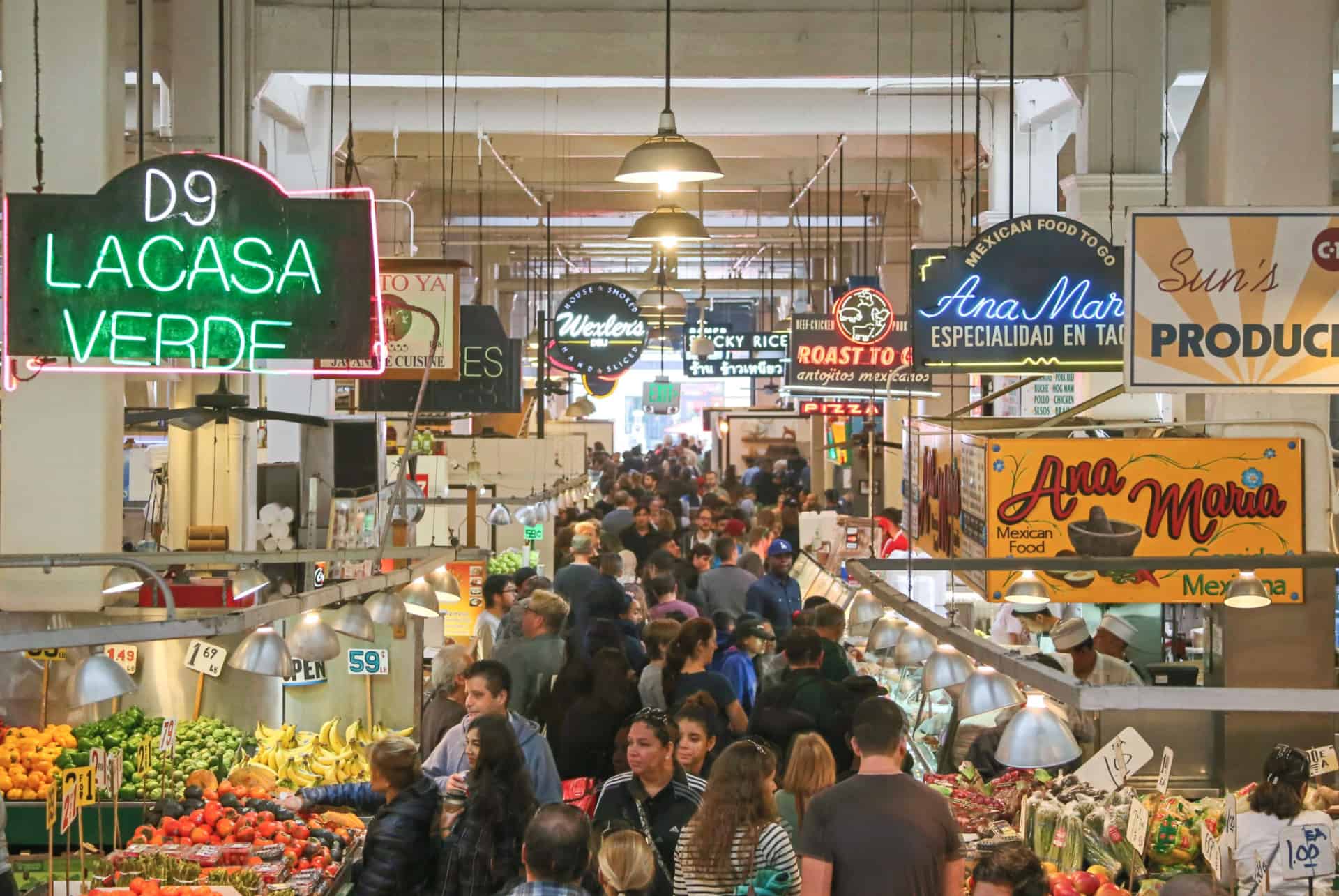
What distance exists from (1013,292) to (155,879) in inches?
193

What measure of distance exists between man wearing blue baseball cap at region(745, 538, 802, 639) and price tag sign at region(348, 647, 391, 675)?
347 centimetres

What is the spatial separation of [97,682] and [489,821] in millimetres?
1537

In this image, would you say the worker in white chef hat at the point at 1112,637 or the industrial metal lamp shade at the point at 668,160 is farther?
the worker in white chef hat at the point at 1112,637

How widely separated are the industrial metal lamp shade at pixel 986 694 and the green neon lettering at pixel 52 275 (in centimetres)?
381

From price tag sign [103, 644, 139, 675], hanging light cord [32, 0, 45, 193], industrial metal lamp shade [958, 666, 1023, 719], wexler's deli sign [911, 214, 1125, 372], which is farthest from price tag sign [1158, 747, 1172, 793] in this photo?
hanging light cord [32, 0, 45, 193]

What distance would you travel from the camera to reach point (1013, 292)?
7945mm

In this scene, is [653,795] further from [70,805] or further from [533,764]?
[70,805]

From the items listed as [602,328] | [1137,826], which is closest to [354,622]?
[1137,826]

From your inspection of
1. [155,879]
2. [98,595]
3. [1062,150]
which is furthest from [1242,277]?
[1062,150]

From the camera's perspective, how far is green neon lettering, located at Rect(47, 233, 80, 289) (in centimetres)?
618

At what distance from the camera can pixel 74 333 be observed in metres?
6.17

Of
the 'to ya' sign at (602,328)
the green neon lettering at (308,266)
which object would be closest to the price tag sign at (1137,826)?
the green neon lettering at (308,266)

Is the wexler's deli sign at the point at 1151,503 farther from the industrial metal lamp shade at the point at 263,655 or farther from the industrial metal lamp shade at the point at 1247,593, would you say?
the industrial metal lamp shade at the point at 263,655

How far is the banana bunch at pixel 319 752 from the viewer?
8.95 metres
